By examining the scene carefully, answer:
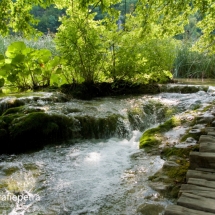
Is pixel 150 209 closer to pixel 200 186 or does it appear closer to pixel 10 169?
pixel 200 186

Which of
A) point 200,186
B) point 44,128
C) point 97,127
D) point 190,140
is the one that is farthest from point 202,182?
point 44,128

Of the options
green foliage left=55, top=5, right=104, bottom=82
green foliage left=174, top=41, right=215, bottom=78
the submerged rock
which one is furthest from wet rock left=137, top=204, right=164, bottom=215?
green foliage left=174, top=41, right=215, bottom=78

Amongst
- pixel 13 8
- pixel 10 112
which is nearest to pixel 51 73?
pixel 10 112

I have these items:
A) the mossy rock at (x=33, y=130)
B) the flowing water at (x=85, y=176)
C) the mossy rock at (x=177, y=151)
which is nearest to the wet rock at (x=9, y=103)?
the flowing water at (x=85, y=176)

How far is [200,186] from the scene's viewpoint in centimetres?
214

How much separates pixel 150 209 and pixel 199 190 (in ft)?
1.77

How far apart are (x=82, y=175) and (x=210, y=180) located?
1.72 m

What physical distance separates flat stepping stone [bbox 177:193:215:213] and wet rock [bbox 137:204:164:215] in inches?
16.2

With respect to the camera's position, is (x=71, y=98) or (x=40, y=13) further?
(x=40, y=13)

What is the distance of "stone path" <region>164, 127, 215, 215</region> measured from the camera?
1.87 m

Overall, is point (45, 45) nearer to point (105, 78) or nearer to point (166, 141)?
point (105, 78)

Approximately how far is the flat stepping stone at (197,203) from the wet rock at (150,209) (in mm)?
410

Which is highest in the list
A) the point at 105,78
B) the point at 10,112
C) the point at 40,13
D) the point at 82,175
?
the point at 40,13

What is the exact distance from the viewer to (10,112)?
16.7 feet
